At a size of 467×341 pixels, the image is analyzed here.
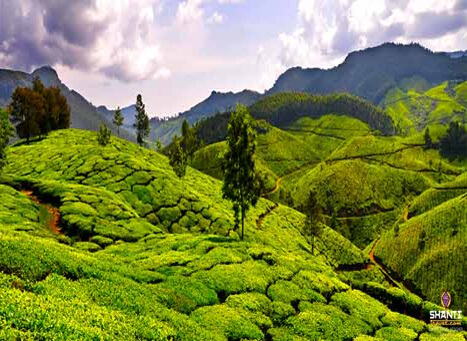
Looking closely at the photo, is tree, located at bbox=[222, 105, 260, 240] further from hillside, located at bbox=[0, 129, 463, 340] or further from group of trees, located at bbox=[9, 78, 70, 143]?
group of trees, located at bbox=[9, 78, 70, 143]

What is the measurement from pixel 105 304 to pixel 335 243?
364 ft

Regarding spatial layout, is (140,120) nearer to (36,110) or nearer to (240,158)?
(36,110)

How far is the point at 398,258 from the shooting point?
465 feet

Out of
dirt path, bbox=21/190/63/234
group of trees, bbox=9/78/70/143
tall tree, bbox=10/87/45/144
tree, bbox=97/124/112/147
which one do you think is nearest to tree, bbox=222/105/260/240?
dirt path, bbox=21/190/63/234

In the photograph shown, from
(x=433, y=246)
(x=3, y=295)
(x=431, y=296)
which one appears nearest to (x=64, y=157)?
(x=3, y=295)

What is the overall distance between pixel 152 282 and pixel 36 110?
113m

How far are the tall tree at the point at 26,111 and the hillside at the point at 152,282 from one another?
65.4 meters

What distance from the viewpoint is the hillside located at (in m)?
16.5

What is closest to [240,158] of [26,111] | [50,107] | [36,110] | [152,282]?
[152,282]

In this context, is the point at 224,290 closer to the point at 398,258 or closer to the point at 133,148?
the point at 133,148

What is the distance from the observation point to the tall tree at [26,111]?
4343 inches

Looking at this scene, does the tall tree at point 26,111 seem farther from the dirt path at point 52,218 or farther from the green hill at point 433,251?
the green hill at point 433,251

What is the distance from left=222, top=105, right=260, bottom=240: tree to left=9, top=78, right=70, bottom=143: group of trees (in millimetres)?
93502

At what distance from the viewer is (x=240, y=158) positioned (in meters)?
49.5
